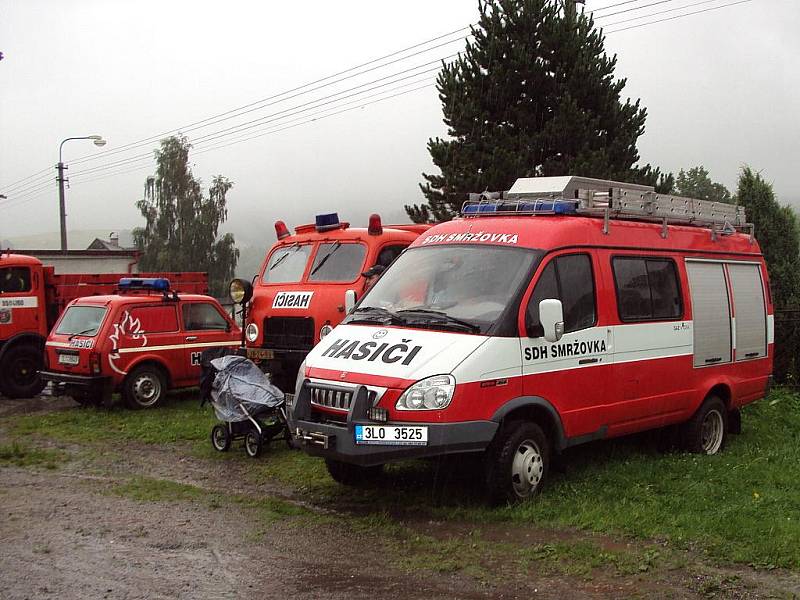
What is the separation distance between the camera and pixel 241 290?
35.7 feet

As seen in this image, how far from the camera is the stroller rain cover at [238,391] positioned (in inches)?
364

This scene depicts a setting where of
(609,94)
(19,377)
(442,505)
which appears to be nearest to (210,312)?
(19,377)

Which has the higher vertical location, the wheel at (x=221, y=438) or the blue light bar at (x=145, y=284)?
the blue light bar at (x=145, y=284)

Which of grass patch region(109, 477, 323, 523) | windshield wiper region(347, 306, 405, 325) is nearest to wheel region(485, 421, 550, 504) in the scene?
windshield wiper region(347, 306, 405, 325)

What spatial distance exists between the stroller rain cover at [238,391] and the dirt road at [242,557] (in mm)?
1374

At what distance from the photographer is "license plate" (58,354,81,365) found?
12641mm

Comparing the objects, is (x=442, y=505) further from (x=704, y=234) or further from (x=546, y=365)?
(x=704, y=234)

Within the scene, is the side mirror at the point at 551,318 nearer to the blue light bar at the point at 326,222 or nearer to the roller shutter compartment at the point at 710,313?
the roller shutter compartment at the point at 710,313

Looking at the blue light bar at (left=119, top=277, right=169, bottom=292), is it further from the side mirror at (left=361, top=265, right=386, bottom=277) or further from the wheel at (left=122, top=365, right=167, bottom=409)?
the side mirror at (left=361, top=265, right=386, bottom=277)

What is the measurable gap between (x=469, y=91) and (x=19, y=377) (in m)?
11.0

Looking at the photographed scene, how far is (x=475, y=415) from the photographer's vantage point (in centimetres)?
647

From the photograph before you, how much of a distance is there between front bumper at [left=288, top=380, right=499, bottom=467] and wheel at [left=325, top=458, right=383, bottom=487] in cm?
102

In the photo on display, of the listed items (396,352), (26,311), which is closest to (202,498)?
(396,352)

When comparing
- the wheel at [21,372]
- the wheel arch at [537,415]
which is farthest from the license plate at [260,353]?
the wheel at [21,372]
